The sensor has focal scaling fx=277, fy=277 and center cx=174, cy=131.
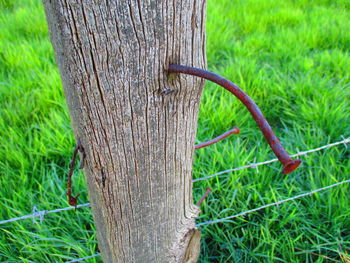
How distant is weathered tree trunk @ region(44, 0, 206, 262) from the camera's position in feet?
1.53

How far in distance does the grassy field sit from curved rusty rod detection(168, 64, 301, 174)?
98 centimetres

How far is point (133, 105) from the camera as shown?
21.8 inches

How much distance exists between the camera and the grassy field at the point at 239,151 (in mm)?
Answer: 1322

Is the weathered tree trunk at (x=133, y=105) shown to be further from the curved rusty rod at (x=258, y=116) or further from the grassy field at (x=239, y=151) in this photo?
the grassy field at (x=239, y=151)

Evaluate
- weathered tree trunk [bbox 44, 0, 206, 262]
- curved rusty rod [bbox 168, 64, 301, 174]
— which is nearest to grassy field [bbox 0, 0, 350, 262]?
weathered tree trunk [bbox 44, 0, 206, 262]

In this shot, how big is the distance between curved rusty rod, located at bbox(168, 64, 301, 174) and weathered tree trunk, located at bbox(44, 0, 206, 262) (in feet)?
0.16

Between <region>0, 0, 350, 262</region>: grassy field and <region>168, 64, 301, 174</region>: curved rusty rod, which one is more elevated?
<region>168, 64, 301, 174</region>: curved rusty rod

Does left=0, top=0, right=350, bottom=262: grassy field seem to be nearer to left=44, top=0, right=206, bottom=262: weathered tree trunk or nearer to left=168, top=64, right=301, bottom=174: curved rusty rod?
left=44, top=0, right=206, bottom=262: weathered tree trunk

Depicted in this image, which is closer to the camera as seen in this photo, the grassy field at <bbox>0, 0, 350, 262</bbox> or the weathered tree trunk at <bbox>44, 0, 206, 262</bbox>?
the weathered tree trunk at <bbox>44, 0, 206, 262</bbox>

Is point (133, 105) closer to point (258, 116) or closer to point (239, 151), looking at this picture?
point (258, 116)

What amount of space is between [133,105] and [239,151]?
1329mm

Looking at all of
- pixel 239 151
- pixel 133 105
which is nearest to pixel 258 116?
pixel 133 105

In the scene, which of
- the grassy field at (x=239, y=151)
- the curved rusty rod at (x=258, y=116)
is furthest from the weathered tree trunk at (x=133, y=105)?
the grassy field at (x=239, y=151)

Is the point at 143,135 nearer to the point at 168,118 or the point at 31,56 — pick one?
the point at 168,118
